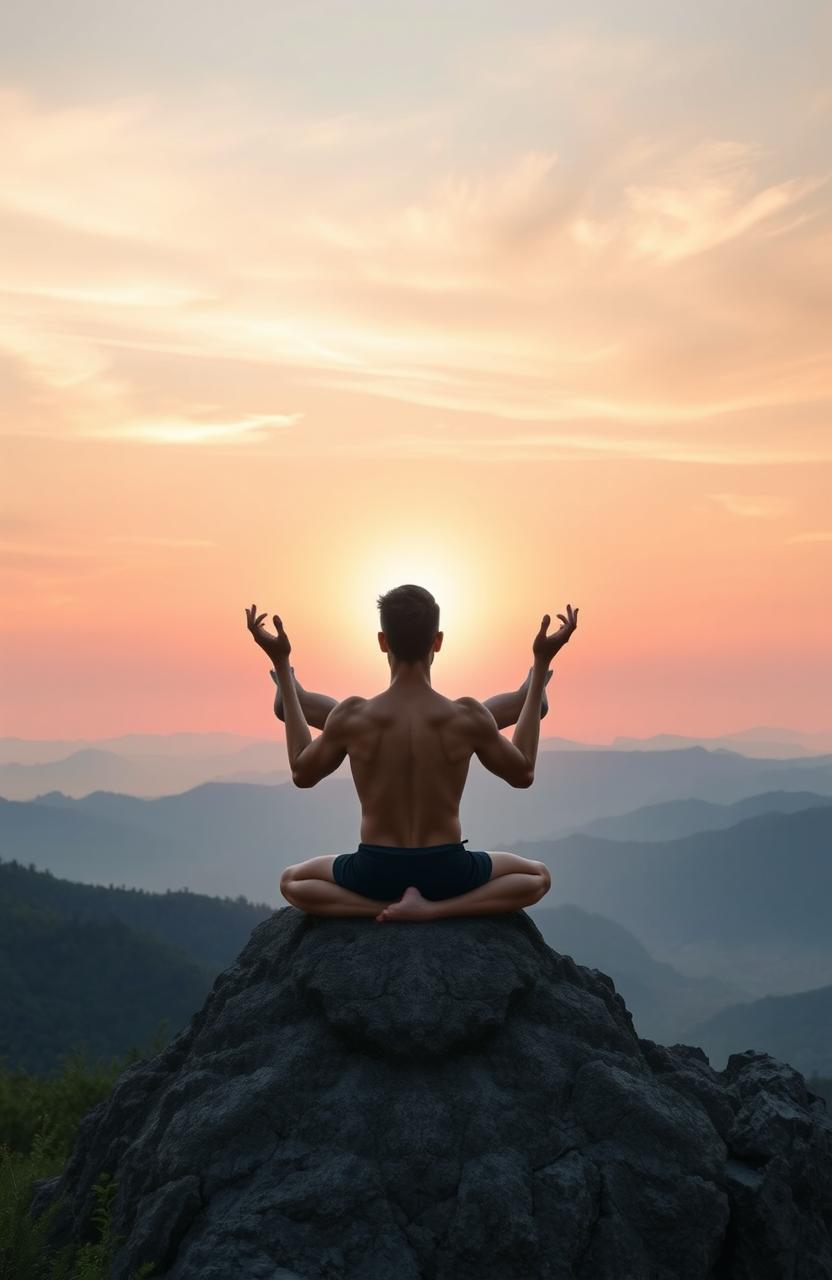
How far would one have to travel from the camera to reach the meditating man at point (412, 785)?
889 cm

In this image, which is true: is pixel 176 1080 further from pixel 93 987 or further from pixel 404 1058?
pixel 93 987

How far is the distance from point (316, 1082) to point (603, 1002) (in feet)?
8.60

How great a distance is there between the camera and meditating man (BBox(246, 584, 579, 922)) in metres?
8.89

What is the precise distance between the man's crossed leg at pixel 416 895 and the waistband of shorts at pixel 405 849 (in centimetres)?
→ 27

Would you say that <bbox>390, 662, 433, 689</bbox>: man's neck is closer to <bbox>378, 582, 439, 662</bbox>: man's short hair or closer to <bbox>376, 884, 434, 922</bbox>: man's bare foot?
<bbox>378, 582, 439, 662</bbox>: man's short hair

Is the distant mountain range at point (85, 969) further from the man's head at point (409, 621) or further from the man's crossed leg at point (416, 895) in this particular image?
the man's head at point (409, 621)

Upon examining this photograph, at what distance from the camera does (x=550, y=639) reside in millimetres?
9258

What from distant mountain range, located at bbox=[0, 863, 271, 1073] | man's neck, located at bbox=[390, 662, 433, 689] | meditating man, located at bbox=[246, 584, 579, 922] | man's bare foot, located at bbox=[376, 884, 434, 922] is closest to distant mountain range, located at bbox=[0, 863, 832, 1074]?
distant mountain range, located at bbox=[0, 863, 271, 1073]

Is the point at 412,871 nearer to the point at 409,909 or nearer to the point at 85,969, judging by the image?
the point at 409,909

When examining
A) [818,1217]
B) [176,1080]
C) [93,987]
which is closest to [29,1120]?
[176,1080]

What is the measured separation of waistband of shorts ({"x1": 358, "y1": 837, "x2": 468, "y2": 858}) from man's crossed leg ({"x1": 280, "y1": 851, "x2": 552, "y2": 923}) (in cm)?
27

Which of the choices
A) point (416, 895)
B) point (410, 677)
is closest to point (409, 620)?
point (410, 677)

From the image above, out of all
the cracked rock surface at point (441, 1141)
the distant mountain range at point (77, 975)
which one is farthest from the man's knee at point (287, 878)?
the distant mountain range at point (77, 975)

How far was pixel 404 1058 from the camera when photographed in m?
8.20
